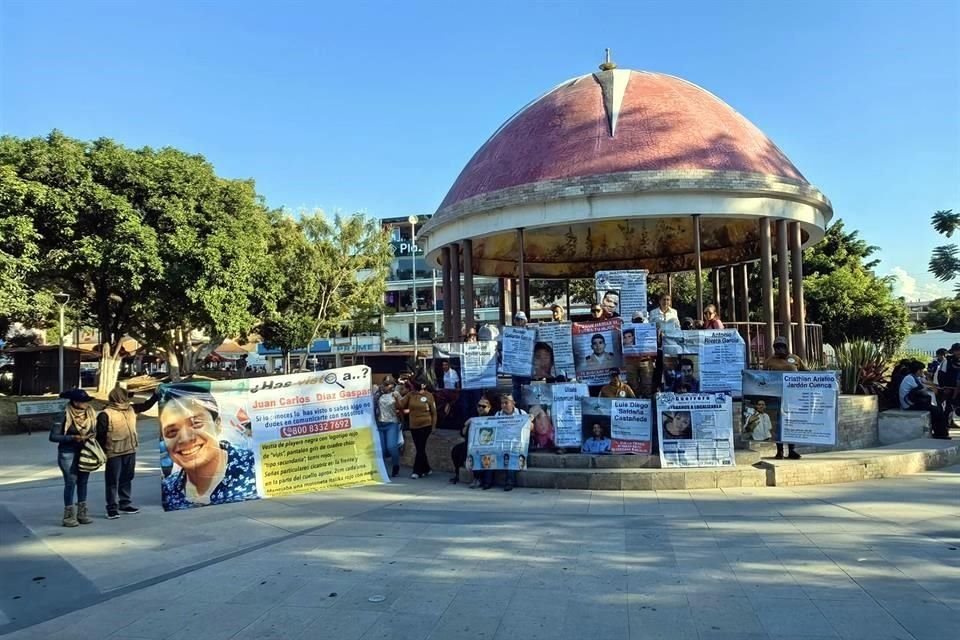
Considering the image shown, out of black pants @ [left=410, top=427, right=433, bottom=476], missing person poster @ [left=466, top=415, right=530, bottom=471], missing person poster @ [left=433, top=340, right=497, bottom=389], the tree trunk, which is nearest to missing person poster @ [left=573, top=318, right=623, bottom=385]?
missing person poster @ [left=433, top=340, right=497, bottom=389]

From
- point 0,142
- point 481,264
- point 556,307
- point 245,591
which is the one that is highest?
point 0,142

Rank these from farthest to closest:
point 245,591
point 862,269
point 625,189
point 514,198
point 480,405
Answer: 1. point 862,269
2. point 514,198
3. point 625,189
4. point 480,405
5. point 245,591

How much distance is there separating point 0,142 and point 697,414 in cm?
2458

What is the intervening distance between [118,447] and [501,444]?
17.0ft

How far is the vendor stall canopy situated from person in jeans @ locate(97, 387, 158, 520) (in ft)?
29.6

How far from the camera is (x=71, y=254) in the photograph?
21.9 meters

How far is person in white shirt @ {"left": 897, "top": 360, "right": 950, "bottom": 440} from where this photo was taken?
11.6 meters

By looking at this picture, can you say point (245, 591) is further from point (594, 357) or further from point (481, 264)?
point (481, 264)

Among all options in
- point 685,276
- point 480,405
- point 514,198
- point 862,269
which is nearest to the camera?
point 480,405

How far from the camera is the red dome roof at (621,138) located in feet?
46.8

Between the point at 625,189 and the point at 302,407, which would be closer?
the point at 302,407

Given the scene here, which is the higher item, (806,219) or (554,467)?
(806,219)

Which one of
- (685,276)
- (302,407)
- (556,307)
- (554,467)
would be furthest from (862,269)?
(302,407)

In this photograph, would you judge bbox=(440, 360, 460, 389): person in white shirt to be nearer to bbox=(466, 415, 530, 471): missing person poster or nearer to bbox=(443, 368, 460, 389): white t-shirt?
bbox=(443, 368, 460, 389): white t-shirt
